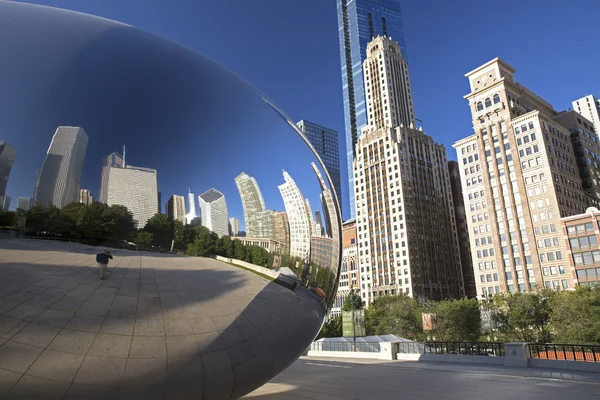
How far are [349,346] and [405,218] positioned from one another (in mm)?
87747

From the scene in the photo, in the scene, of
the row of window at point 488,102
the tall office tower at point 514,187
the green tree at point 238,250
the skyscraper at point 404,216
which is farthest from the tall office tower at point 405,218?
the green tree at point 238,250

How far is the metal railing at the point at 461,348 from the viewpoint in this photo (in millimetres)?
22594

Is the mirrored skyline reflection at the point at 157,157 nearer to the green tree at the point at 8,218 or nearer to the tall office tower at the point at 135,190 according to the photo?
the tall office tower at the point at 135,190

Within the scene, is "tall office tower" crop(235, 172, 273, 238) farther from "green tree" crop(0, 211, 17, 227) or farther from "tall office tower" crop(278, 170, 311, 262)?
"green tree" crop(0, 211, 17, 227)

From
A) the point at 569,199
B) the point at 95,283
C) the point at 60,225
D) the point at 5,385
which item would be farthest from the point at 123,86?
the point at 569,199

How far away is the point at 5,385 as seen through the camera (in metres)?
2.52

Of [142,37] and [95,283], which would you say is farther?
[142,37]

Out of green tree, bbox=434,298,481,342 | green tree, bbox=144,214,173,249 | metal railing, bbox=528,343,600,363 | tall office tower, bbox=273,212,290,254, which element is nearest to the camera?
green tree, bbox=144,214,173,249

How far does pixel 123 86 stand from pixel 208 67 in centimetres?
86

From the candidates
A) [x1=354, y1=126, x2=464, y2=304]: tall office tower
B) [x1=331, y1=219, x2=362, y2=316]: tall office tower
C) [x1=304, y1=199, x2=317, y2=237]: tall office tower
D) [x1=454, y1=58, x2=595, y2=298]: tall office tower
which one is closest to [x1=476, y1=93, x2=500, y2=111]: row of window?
[x1=454, y1=58, x2=595, y2=298]: tall office tower

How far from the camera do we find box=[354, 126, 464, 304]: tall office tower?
11294cm

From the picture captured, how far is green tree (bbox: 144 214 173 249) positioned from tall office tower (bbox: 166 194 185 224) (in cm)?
5

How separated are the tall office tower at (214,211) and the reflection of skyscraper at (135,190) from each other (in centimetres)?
35

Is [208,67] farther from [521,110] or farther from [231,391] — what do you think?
[521,110]
